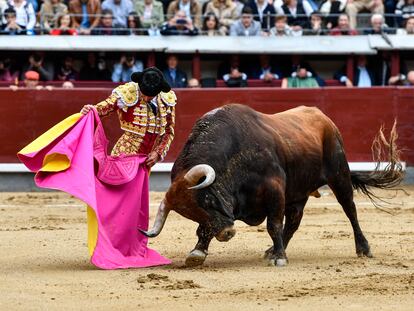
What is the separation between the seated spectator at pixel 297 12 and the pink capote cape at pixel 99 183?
24.5 feet

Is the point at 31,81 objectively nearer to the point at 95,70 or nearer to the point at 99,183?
the point at 95,70

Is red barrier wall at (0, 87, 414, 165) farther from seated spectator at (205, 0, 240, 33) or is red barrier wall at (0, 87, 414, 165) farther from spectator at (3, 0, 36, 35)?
seated spectator at (205, 0, 240, 33)

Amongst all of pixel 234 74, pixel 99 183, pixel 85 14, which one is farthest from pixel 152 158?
pixel 85 14

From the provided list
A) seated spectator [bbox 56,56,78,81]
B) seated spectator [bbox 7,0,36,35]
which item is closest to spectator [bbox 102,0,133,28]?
seated spectator [bbox 56,56,78,81]

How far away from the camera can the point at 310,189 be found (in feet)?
27.0

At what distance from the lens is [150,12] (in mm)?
15117

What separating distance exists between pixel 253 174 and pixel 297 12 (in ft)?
26.0

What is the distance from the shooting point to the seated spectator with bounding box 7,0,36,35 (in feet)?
47.8

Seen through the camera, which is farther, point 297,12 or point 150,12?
point 297,12

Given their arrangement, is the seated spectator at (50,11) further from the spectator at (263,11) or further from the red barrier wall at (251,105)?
the spectator at (263,11)

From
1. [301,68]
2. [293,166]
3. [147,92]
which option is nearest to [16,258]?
[147,92]

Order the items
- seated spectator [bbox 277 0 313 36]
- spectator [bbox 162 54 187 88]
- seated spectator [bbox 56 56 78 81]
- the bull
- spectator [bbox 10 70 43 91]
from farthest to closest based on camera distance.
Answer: seated spectator [bbox 277 0 313 36] → seated spectator [bbox 56 56 78 81] → spectator [bbox 162 54 187 88] → spectator [bbox 10 70 43 91] → the bull

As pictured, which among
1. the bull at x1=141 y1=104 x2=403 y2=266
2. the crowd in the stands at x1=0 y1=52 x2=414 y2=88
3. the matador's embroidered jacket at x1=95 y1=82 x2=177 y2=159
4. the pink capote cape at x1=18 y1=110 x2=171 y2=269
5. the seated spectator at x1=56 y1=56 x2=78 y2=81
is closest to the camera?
the bull at x1=141 y1=104 x2=403 y2=266

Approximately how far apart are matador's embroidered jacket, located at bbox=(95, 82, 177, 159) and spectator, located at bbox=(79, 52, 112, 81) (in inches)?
274
